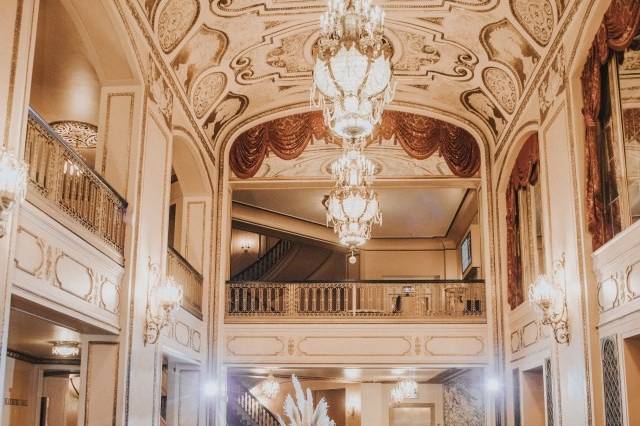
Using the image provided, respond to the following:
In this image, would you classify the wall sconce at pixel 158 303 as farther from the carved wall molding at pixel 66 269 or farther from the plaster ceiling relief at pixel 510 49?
the plaster ceiling relief at pixel 510 49

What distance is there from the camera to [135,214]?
934 cm

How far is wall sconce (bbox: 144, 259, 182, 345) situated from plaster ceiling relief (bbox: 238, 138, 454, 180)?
200 inches

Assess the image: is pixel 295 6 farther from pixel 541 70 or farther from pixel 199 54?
pixel 541 70

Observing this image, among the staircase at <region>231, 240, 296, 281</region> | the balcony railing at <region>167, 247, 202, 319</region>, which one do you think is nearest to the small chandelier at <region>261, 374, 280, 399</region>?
the staircase at <region>231, 240, 296, 281</region>

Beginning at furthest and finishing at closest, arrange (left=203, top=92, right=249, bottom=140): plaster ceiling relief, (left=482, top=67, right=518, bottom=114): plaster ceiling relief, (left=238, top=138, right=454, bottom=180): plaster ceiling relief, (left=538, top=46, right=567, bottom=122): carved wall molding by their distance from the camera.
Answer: (left=238, top=138, right=454, bottom=180): plaster ceiling relief, (left=203, top=92, right=249, bottom=140): plaster ceiling relief, (left=482, top=67, right=518, bottom=114): plaster ceiling relief, (left=538, top=46, right=567, bottom=122): carved wall molding

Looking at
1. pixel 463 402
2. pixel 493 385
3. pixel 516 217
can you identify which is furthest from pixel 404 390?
pixel 516 217

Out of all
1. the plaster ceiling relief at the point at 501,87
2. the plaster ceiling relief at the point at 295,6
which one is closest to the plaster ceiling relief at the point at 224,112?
the plaster ceiling relief at the point at 295,6

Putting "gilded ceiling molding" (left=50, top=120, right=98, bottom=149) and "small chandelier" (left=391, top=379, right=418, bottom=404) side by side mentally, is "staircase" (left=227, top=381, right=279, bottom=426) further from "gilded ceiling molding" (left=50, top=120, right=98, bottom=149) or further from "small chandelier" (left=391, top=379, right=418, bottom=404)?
"gilded ceiling molding" (left=50, top=120, right=98, bottom=149)

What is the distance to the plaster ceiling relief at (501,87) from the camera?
476 inches

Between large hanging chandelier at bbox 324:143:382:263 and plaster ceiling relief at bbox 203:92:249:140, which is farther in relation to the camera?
plaster ceiling relief at bbox 203:92:249:140

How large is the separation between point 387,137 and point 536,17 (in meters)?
4.81

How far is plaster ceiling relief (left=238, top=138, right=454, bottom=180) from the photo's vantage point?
14.8 meters

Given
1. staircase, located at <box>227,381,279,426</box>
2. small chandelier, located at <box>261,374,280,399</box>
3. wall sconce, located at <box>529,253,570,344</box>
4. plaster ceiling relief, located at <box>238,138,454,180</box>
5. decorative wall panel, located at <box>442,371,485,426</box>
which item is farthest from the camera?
decorative wall panel, located at <box>442,371,485,426</box>

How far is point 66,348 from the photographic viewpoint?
13.6m
